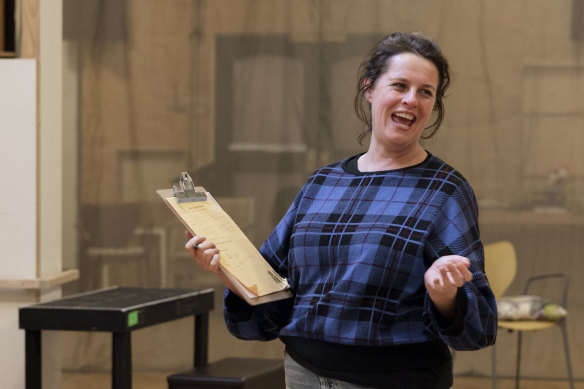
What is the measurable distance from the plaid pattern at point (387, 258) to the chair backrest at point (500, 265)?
2525 mm

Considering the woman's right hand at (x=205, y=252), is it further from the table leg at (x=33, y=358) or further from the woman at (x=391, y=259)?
the table leg at (x=33, y=358)

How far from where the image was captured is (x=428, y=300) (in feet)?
4.14

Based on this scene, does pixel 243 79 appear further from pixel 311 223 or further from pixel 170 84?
pixel 311 223

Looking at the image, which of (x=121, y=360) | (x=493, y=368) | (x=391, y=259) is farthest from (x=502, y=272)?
(x=391, y=259)

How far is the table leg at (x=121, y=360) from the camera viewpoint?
8.41 feet

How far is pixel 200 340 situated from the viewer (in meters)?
3.12

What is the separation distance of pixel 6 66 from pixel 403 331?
2.32 m

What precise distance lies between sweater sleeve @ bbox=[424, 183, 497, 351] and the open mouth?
150mm

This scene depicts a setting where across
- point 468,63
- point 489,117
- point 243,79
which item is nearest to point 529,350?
point 489,117

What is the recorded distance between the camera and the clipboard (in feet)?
4.58

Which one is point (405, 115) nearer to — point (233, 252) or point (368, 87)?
point (368, 87)

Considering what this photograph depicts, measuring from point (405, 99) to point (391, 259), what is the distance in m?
A: 0.28

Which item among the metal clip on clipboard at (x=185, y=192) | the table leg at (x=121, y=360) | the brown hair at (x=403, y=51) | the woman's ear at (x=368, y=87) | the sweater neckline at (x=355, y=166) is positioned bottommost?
the table leg at (x=121, y=360)

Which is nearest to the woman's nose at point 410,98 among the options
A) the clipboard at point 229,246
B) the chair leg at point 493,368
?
the clipboard at point 229,246
